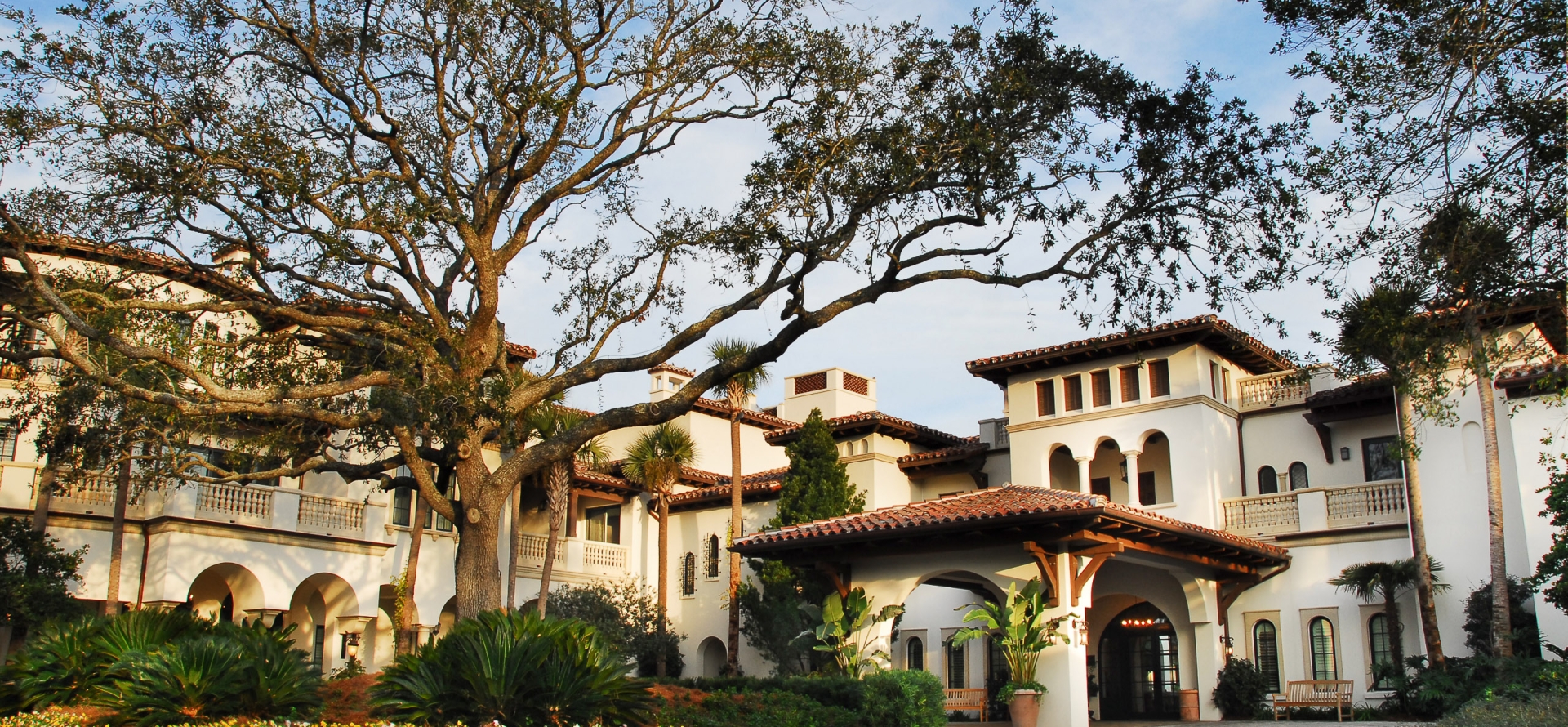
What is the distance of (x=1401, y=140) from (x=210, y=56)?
47.2 ft

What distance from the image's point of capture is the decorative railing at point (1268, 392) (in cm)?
2759

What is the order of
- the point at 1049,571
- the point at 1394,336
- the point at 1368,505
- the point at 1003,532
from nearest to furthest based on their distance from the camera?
the point at 1394,336, the point at 1049,571, the point at 1003,532, the point at 1368,505

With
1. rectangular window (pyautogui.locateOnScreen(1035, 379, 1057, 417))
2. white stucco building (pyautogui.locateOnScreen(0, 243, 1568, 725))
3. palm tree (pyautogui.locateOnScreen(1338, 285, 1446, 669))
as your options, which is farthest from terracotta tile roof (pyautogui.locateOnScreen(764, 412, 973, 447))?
palm tree (pyautogui.locateOnScreen(1338, 285, 1446, 669))

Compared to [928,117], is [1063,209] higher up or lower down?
lower down

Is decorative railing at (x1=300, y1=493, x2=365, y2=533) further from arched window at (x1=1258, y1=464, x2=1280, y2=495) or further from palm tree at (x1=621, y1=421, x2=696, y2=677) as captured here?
arched window at (x1=1258, y1=464, x2=1280, y2=495)

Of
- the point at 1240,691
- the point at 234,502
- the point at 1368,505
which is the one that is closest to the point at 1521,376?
the point at 1368,505

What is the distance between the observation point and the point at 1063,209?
50.1ft

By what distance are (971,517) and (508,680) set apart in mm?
9429

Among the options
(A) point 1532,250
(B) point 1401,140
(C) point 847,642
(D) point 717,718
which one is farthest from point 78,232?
(A) point 1532,250

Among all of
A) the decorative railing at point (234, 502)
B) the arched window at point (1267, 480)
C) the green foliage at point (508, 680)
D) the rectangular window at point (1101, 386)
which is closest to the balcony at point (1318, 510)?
the arched window at point (1267, 480)

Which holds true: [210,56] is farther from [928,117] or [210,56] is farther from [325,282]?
[928,117]

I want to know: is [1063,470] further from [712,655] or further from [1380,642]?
[712,655]

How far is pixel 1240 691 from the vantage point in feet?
79.6

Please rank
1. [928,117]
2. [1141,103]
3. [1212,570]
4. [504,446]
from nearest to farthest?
[1141,103] → [928,117] → [504,446] → [1212,570]
